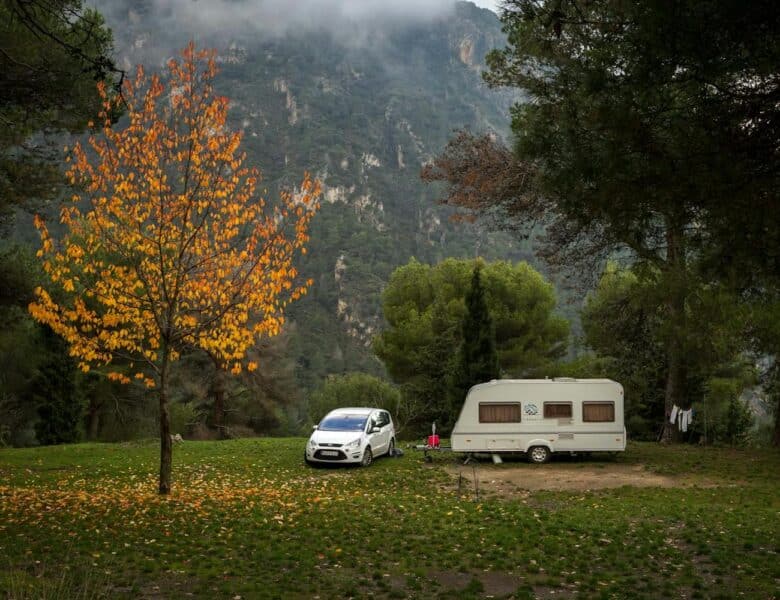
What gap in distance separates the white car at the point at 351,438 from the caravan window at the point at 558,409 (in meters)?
4.24

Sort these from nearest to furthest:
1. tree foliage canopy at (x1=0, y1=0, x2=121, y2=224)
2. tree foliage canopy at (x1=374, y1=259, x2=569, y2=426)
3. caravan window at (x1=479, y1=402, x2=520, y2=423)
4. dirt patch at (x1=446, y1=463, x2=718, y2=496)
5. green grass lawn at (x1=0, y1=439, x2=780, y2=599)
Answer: green grass lawn at (x1=0, y1=439, x2=780, y2=599) < tree foliage canopy at (x1=0, y1=0, x2=121, y2=224) < dirt patch at (x1=446, y1=463, x2=718, y2=496) < caravan window at (x1=479, y1=402, x2=520, y2=423) < tree foliage canopy at (x1=374, y1=259, x2=569, y2=426)

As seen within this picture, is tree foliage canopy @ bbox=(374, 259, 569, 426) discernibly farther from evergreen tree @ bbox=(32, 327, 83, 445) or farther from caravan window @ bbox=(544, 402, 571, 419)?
evergreen tree @ bbox=(32, 327, 83, 445)

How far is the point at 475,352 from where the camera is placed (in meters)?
23.4

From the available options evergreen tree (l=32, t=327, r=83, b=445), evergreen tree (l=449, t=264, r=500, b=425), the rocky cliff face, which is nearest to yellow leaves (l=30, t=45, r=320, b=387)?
evergreen tree (l=449, t=264, r=500, b=425)

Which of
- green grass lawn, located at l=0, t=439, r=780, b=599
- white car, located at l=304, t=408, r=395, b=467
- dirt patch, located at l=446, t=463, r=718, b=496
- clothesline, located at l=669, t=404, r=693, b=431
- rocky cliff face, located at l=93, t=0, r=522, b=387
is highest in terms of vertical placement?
rocky cliff face, located at l=93, t=0, r=522, b=387

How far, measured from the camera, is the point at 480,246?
79625 millimetres

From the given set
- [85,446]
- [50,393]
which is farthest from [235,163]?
[50,393]

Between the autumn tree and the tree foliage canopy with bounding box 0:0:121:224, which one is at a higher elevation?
the tree foliage canopy with bounding box 0:0:121:224

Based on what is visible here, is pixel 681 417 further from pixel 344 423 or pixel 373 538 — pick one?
pixel 373 538

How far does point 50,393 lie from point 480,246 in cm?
5856

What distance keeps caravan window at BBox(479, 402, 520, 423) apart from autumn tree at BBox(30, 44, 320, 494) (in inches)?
311

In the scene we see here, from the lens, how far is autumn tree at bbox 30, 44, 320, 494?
37.1ft

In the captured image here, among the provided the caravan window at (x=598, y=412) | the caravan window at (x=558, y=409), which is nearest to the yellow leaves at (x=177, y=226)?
the caravan window at (x=558, y=409)

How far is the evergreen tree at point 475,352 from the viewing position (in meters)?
23.2
